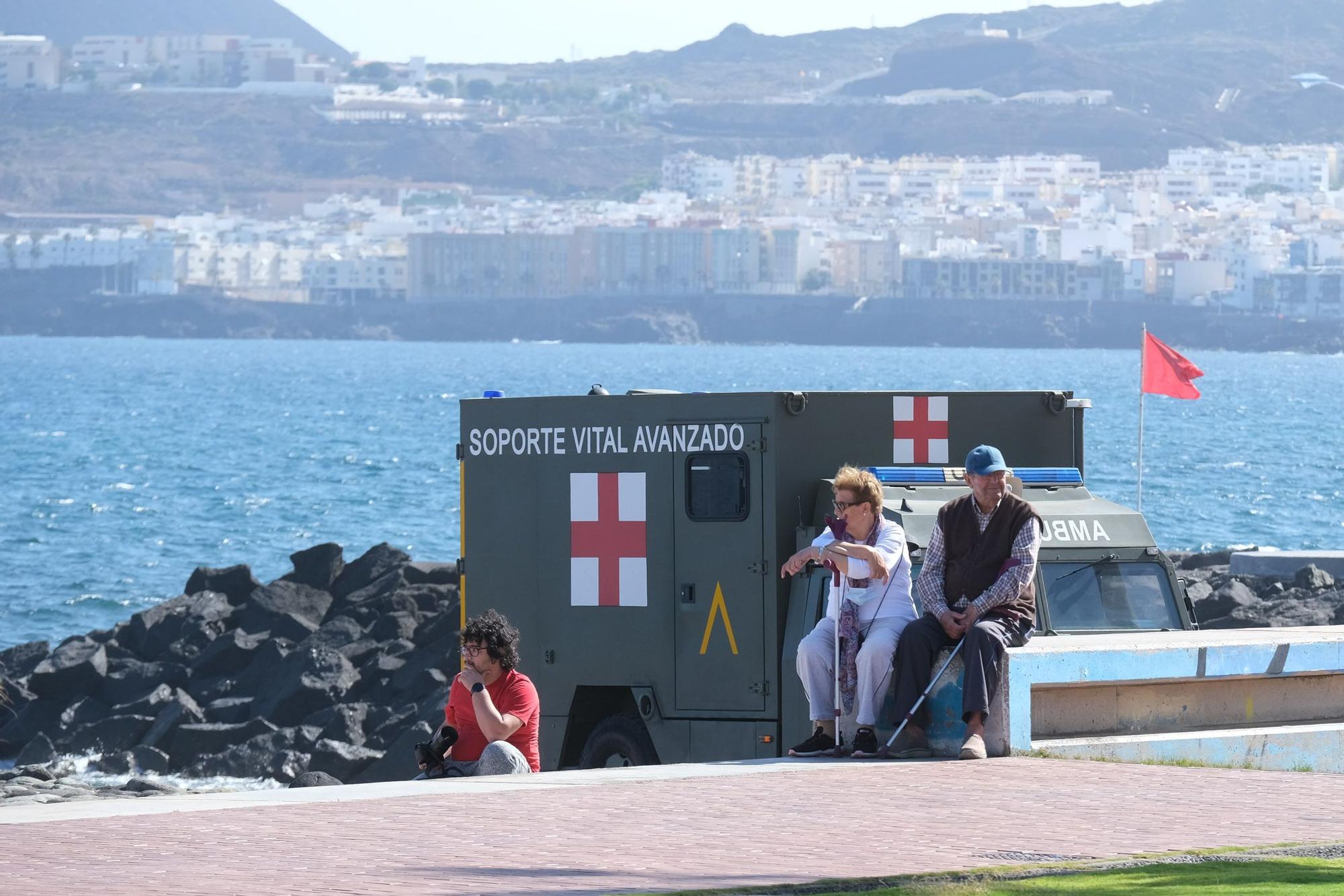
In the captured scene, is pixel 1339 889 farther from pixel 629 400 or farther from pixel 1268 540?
pixel 1268 540

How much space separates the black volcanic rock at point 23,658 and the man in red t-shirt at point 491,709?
54.6 ft

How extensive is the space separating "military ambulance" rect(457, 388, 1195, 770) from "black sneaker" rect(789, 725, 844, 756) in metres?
0.29

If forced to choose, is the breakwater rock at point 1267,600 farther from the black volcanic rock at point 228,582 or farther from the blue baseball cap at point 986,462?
the black volcanic rock at point 228,582

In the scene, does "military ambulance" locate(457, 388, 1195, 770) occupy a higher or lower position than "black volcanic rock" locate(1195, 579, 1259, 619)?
higher

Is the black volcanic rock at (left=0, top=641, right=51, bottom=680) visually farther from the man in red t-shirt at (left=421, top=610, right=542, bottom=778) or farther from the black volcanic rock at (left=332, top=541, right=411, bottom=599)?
the man in red t-shirt at (left=421, top=610, right=542, bottom=778)

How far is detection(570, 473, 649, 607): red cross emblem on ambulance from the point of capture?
454 inches

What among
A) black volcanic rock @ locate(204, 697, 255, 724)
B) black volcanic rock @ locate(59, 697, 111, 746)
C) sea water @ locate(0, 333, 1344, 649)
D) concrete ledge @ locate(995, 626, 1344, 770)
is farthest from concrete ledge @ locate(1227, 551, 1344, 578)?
concrete ledge @ locate(995, 626, 1344, 770)

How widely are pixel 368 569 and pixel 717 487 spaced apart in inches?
738

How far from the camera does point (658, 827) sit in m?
8.40

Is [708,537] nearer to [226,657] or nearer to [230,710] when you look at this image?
[230,710]

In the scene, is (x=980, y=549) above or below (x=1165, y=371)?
above

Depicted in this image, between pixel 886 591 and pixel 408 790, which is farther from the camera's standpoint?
pixel 886 591

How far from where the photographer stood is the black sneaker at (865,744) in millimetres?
10320

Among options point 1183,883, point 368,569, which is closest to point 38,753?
point 368,569
